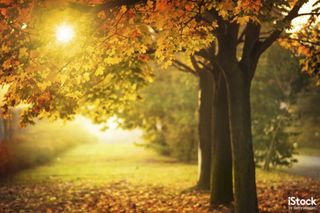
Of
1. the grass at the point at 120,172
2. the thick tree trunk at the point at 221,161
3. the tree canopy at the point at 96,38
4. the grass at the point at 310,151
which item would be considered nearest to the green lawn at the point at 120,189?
the grass at the point at 120,172

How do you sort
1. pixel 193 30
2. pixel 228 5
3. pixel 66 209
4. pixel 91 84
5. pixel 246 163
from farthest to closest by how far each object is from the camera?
pixel 91 84 < pixel 66 209 < pixel 246 163 < pixel 193 30 < pixel 228 5

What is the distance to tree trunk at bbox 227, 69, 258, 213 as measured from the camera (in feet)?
36.2

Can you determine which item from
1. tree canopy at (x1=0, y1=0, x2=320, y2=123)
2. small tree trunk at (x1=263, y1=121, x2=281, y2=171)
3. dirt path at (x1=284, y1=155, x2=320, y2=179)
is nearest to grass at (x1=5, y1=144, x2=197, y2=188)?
small tree trunk at (x1=263, y1=121, x2=281, y2=171)

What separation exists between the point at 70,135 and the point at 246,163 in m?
32.7

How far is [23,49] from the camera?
33.9 ft

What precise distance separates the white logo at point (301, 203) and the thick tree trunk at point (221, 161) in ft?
5.49

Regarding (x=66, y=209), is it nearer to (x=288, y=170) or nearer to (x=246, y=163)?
(x=246, y=163)

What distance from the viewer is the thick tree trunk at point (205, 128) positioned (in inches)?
664

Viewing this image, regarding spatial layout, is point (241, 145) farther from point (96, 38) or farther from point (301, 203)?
point (96, 38)

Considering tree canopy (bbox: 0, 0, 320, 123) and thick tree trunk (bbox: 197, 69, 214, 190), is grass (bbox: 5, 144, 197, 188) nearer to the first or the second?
thick tree trunk (bbox: 197, 69, 214, 190)

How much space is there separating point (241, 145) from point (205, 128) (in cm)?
651

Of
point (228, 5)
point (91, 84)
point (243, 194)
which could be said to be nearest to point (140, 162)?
point (91, 84)

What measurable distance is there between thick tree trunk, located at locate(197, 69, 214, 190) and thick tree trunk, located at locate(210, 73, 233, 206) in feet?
10.8

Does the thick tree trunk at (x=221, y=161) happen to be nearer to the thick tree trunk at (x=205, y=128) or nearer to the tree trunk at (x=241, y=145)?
the tree trunk at (x=241, y=145)
